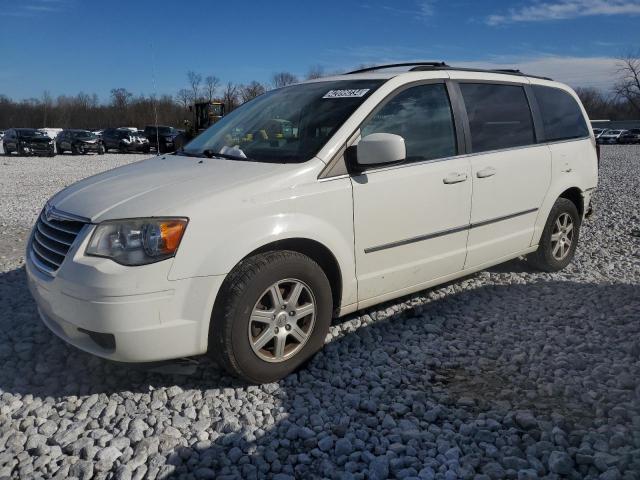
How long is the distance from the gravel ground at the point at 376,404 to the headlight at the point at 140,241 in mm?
856

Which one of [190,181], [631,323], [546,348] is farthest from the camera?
[631,323]

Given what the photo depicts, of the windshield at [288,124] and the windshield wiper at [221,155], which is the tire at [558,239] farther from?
the windshield wiper at [221,155]

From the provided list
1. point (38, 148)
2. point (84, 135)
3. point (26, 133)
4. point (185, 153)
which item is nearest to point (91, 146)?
point (84, 135)

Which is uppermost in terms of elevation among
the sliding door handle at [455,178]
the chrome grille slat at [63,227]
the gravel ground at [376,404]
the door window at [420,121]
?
the door window at [420,121]

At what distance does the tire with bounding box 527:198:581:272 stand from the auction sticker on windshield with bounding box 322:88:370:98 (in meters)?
2.41

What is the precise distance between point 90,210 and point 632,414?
121 inches

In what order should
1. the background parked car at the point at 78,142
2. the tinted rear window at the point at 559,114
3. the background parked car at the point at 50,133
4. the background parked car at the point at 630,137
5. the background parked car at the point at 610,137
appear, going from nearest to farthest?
the tinted rear window at the point at 559,114 < the background parked car at the point at 50,133 < the background parked car at the point at 78,142 < the background parked car at the point at 630,137 < the background parked car at the point at 610,137

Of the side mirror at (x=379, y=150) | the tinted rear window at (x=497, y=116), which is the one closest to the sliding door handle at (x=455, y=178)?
the tinted rear window at (x=497, y=116)

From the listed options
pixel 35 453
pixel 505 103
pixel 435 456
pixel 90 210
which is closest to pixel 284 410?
pixel 435 456

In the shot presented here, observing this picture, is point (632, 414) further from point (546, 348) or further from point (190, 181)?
point (190, 181)

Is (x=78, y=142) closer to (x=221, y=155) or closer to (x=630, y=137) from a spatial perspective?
(x=221, y=155)

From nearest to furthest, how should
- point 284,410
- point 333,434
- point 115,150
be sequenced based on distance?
1. point 333,434
2. point 284,410
3. point 115,150

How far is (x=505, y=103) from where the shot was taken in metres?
4.54

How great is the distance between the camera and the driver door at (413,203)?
3.45 meters
